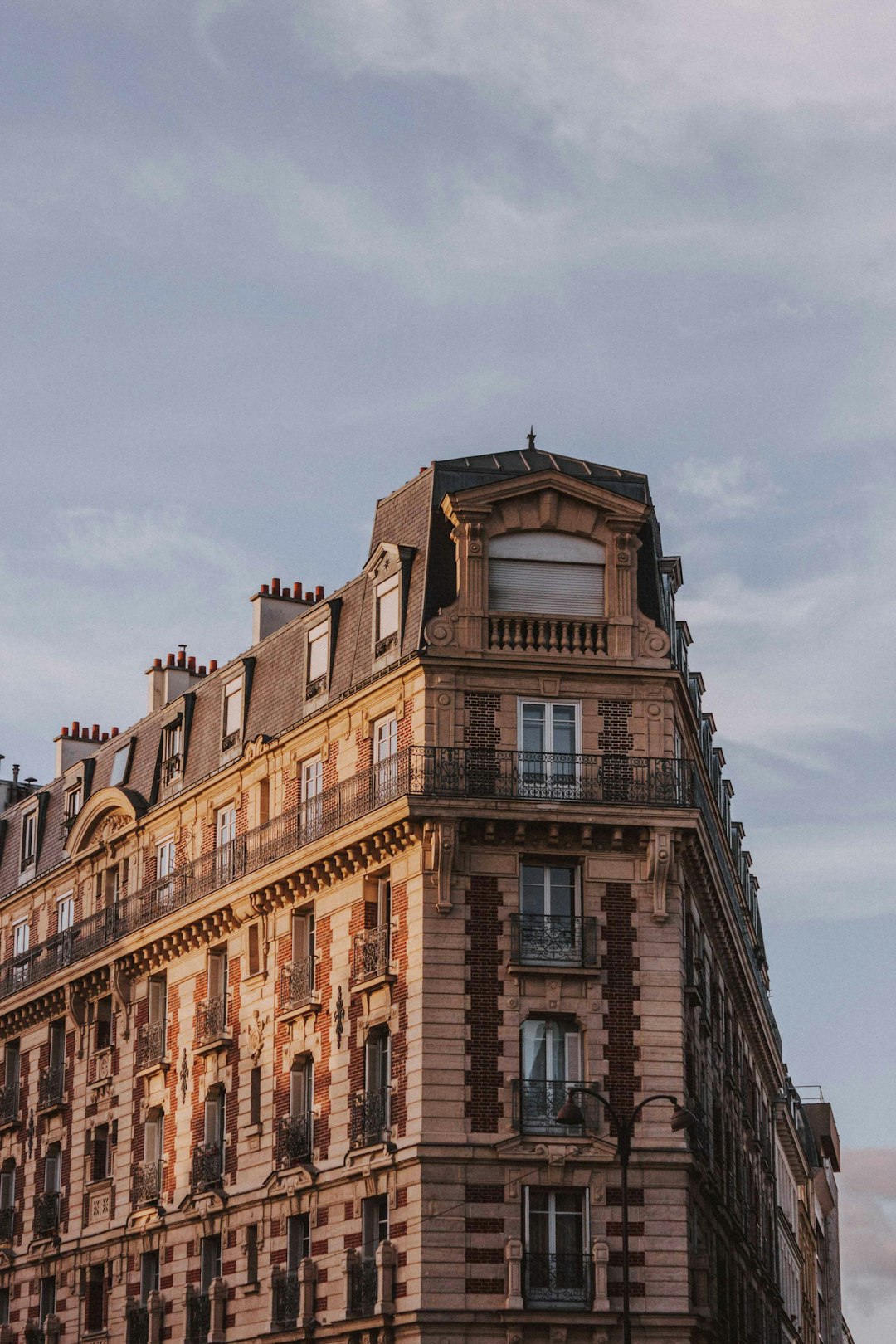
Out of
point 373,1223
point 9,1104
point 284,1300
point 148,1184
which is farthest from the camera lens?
point 9,1104

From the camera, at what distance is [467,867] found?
42625mm

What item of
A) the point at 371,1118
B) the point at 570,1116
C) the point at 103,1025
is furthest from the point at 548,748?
the point at 103,1025

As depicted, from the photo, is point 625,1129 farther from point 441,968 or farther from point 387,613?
point 387,613

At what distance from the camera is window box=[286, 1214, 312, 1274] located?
145 ft

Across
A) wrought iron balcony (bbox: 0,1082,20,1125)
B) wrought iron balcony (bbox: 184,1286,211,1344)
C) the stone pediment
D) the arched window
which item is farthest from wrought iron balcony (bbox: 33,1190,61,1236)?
the arched window

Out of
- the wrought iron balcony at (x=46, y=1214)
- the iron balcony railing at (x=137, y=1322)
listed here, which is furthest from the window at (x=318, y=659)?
Answer: the wrought iron balcony at (x=46, y=1214)

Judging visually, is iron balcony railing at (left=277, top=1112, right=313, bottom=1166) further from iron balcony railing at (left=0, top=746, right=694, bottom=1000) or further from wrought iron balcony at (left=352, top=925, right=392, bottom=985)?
iron balcony railing at (left=0, top=746, right=694, bottom=1000)

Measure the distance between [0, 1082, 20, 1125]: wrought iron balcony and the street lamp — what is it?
940 inches

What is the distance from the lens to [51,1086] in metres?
57.4

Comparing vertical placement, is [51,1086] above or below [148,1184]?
above

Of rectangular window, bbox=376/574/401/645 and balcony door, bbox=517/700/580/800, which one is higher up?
rectangular window, bbox=376/574/401/645

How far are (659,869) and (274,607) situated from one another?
15.3 m

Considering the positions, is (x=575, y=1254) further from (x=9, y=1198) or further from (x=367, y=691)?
(x=9, y=1198)

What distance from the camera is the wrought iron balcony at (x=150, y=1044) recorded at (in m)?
51.7
